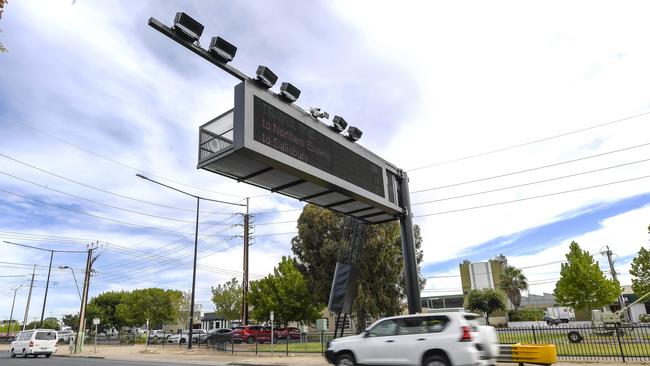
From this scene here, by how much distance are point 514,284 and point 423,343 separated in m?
71.1

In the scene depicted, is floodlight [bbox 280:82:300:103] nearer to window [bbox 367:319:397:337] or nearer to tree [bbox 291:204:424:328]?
window [bbox 367:319:397:337]

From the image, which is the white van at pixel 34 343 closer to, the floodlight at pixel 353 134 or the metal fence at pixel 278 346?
the metal fence at pixel 278 346

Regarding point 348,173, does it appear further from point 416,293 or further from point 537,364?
point 537,364

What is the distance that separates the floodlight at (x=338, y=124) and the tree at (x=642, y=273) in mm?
29709

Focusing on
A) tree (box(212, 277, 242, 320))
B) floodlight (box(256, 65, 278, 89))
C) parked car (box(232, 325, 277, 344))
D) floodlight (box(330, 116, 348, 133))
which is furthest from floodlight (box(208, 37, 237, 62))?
tree (box(212, 277, 242, 320))

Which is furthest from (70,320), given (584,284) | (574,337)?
(574,337)

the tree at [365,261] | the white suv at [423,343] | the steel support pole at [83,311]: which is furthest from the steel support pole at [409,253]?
the steel support pole at [83,311]

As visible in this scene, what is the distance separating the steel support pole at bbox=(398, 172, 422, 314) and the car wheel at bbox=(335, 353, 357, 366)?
164 inches

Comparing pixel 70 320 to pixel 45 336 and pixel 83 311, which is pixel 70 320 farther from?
pixel 45 336

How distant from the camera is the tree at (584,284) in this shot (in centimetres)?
3531

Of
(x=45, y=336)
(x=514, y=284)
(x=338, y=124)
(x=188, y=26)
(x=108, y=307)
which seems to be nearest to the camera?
(x=188, y=26)

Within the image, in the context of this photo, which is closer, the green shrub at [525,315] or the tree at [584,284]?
the tree at [584,284]

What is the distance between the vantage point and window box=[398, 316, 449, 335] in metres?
10.1

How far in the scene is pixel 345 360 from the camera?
11.5m
